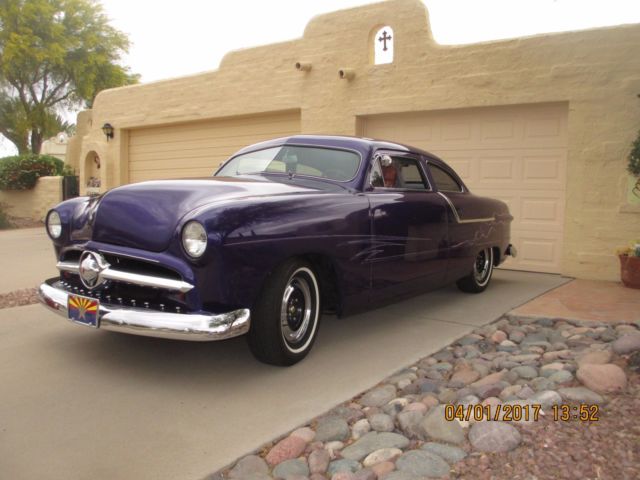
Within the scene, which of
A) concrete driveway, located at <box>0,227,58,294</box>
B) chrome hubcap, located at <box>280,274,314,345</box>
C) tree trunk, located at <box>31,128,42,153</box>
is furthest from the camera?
tree trunk, located at <box>31,128,42,153</box>

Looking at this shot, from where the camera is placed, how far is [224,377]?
348 centimetres

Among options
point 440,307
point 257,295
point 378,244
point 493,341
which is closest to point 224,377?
point 257,295

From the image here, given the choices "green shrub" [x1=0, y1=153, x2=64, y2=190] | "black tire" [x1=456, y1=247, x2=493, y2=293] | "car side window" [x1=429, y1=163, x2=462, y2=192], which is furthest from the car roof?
"green shrub" [x1=0, y1=153, x2=64, y2=190]

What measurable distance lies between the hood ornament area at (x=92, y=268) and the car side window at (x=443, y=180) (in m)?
3.10

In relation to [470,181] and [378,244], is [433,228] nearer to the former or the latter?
[378,244]

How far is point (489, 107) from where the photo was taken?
7.61m

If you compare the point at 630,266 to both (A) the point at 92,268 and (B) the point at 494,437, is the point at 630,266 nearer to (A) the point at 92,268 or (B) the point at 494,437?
(B) the point at 494,437

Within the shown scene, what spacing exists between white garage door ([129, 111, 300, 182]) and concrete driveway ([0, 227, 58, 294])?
2.64 meters

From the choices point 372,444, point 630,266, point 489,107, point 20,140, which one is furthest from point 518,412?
point 20,140

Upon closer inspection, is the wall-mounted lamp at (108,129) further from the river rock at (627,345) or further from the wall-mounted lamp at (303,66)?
the river rock at (627,345)

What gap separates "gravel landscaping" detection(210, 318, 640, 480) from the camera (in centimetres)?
236

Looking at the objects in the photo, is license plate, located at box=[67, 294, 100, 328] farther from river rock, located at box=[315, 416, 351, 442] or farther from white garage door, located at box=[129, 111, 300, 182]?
white garage door, located at box=[129, 111, 300, 182]

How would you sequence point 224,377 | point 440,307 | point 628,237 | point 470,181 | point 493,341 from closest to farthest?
point 224,377 < point 493,341 < point 440,307 < point 628,237 < point 470,181

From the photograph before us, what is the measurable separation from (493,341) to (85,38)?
82.9 ft
